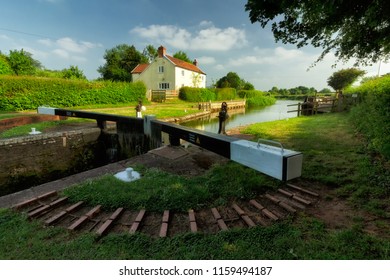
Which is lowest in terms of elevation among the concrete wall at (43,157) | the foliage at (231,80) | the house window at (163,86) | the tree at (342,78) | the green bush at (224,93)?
the concrete wall at (43,157)

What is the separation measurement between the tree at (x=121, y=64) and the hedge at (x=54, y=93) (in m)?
21.5

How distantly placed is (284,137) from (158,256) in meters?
6.79

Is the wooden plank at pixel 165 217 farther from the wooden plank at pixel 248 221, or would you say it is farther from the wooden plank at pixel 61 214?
the wooden plank at pixel 61 214

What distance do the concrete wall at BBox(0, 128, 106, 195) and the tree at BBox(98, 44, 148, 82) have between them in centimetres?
3632

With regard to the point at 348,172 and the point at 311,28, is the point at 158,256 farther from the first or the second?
the point at 311,28

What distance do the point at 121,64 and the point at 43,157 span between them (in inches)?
1620

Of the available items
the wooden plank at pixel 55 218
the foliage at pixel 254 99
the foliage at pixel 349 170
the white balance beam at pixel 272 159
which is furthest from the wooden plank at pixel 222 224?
the foliage at pixel 254 99

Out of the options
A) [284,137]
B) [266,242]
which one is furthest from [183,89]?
[266,242]

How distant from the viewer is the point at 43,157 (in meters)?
7.01

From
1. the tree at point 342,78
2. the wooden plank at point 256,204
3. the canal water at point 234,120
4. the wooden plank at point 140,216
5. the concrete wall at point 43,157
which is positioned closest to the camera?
the wooden plank at point 140,216

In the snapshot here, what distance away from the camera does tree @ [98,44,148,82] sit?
41375mm

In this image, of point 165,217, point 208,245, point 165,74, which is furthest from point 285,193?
point 165,74

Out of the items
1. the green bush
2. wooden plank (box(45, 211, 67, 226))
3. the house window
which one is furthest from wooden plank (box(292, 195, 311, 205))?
the green bush

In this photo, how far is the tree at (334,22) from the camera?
12.3 ft
